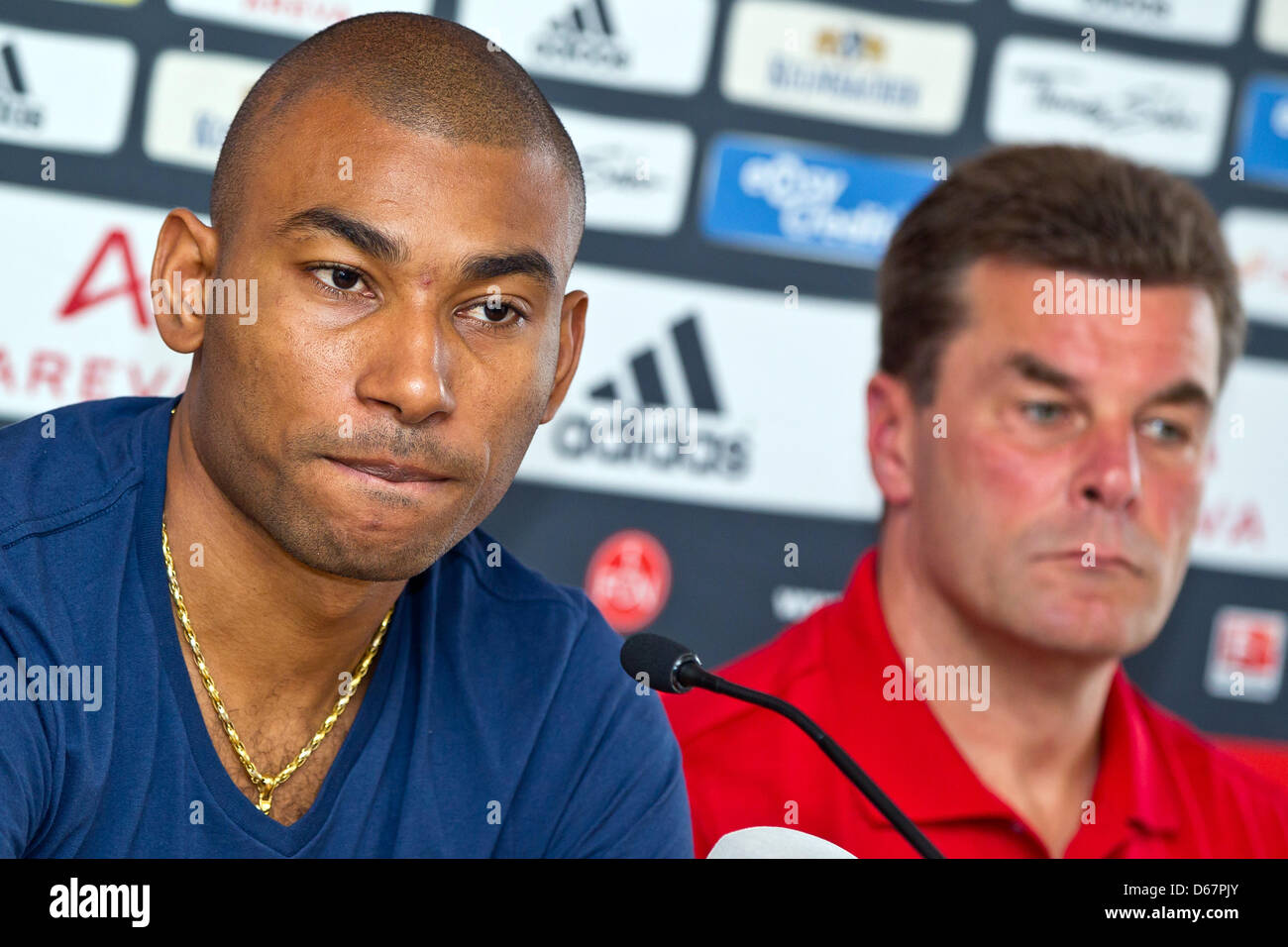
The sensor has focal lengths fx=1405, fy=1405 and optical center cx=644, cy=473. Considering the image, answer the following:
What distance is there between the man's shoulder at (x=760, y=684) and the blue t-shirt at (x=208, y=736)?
0.84 feet

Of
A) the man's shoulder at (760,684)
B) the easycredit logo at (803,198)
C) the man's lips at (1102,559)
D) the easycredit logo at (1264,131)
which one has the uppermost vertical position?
the easycredit logo at (1264,131)

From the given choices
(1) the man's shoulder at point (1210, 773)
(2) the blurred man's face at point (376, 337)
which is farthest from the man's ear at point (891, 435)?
(2) the blurred man's face at point (376, 337)

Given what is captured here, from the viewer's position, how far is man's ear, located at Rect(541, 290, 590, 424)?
46.6 inches

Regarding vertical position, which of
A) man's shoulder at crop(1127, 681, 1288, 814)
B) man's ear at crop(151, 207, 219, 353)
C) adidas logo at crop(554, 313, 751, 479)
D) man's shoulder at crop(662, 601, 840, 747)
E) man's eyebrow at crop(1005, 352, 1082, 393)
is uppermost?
man's ear at crop(151, 207, 219, 353)

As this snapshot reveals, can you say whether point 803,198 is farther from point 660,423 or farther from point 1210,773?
point 1210,773

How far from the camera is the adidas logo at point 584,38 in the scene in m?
2.26

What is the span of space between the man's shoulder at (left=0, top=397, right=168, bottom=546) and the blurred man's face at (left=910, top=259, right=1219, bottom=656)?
33.5 inches

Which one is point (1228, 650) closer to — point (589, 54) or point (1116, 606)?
point (1116, 606)

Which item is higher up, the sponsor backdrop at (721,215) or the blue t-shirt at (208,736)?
the sponsor backdrop at (721,215)

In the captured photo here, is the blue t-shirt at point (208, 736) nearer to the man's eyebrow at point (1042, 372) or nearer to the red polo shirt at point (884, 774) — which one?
the red polo shirt at point (884, 774)

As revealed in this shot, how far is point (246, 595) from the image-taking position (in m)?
1.09

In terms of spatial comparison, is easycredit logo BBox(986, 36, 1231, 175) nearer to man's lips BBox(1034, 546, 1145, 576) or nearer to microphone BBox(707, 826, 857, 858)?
man's lips BBox(1034, 546, 1145, 576)

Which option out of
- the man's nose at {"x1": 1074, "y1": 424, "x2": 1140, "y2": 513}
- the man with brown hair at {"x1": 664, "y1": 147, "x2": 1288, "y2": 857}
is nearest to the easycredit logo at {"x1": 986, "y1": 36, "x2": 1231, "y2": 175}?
the man with brown hair at {"x1": 664, "y1": 147, "x2": 1288, "y2": 857}
